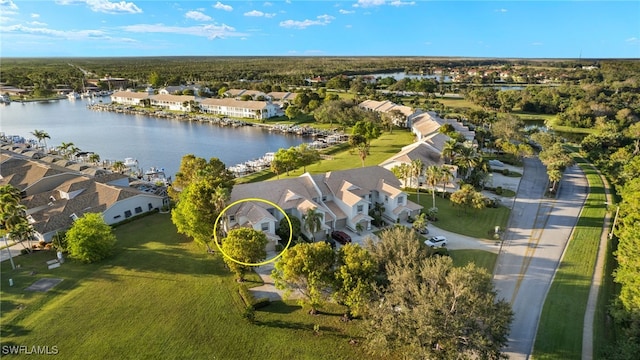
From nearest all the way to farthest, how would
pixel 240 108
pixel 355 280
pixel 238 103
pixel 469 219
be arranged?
pixel 355 280
pixel 469 219
pixel 240 108
pixel 238 103

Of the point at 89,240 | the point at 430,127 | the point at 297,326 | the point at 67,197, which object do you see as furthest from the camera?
the point at 430,127

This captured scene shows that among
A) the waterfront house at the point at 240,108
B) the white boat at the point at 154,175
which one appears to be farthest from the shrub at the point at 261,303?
the waterfront house at the point at 240,108

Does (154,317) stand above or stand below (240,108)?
below

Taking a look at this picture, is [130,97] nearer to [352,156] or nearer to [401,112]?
[401,112]

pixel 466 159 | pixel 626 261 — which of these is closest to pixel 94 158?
pixel 466 159

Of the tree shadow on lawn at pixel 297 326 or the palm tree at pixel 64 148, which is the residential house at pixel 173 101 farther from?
the tree shadow on lawn at pixel 297 326

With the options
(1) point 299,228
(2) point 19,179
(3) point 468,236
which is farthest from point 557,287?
(2) point 19,179
